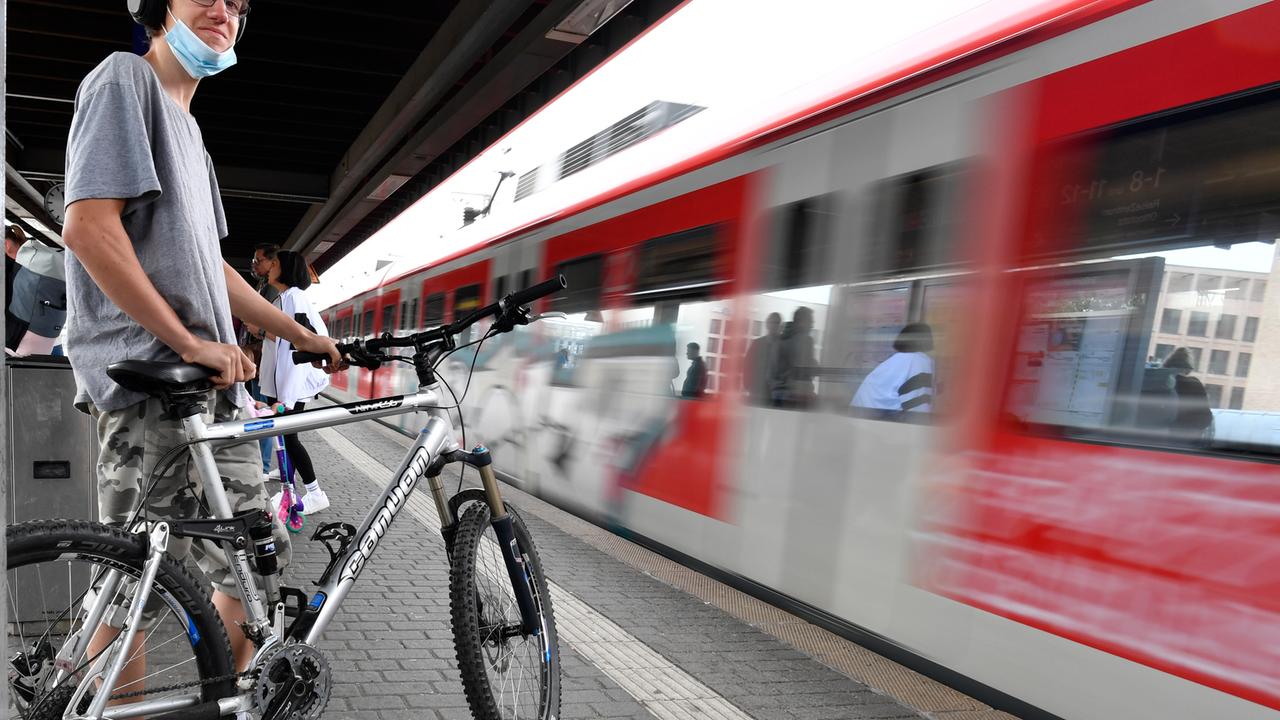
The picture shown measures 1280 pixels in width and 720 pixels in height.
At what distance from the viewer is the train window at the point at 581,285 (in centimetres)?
677

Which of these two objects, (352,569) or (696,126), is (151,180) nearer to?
(352,569)

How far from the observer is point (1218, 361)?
108 inches

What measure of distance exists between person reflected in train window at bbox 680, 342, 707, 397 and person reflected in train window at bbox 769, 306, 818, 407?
66cm

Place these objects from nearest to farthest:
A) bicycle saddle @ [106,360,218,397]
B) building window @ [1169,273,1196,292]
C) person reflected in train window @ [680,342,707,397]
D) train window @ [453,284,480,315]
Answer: bicycle saddle @ [106,360,218,397], building window @ [1169,273,1196,292], person reflected in train window @ [680,342,707,397], train window @ [453,284,480,315]

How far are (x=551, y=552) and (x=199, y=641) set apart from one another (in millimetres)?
3852

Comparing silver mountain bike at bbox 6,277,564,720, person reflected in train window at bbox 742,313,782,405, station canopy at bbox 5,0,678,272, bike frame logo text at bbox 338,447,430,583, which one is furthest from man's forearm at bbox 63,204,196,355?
station canopy at bbox 5,0,678,272

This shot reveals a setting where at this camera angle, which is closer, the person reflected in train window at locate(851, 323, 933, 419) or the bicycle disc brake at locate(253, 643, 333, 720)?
the bicycle disc brake at locate(253, 643, 333, 720)

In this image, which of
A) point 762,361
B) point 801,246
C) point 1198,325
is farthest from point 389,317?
point 1198,325

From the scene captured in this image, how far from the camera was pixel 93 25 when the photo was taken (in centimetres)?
954

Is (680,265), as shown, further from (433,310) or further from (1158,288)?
(433,310)

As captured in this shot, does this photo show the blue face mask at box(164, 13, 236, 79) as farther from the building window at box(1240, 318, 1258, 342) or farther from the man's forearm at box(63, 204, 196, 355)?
the building window at box(1240, 318, 1258, 342)

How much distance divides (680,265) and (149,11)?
3.73 m

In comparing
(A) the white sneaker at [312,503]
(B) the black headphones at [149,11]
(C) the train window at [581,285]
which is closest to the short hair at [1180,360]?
(B) the black headphones at [149,11]

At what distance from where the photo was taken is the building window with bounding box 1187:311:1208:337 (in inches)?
110
